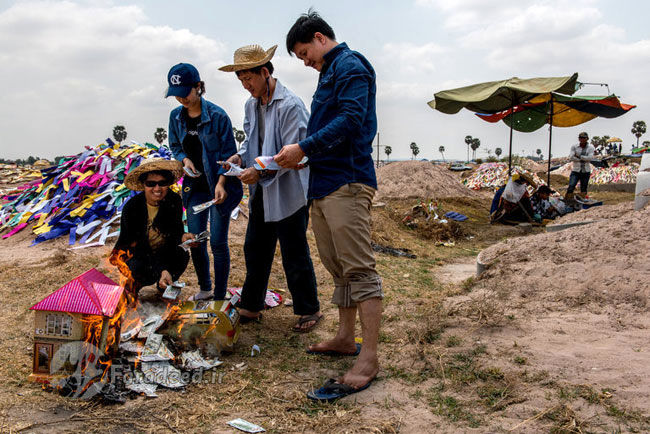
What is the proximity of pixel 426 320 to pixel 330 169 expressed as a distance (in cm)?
151

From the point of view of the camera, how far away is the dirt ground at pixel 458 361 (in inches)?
84.4

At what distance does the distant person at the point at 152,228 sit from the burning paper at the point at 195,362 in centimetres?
78

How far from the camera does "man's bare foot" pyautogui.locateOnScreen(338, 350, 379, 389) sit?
2490 millimetres

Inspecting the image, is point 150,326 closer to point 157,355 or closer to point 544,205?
point 157,355

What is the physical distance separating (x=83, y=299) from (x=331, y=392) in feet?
4.80

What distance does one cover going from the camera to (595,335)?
296cm

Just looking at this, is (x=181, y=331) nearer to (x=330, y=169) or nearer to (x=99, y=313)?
(x=99, y=313)

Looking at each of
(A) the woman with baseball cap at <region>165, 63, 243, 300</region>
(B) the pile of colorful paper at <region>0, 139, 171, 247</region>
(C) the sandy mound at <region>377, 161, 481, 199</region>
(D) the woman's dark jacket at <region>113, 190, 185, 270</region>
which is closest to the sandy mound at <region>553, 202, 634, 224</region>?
(A) the woman with baseball cap at <region>165, 63, 243, 300</region>

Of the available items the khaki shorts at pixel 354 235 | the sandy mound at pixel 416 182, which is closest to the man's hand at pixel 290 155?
the khaki shorts at pixel 354 235

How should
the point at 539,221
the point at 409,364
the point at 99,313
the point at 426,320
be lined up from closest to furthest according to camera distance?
1. the point at 99,313
2. the point at 409,364
3. the point at 426,320
4. the point at 539,221

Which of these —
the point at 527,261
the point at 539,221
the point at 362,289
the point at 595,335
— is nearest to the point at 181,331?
the point at 362,289

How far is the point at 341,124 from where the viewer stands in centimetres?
238

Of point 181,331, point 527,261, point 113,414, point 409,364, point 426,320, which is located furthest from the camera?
point 527,261

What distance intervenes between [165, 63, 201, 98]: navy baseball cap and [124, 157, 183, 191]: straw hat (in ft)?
1.75
